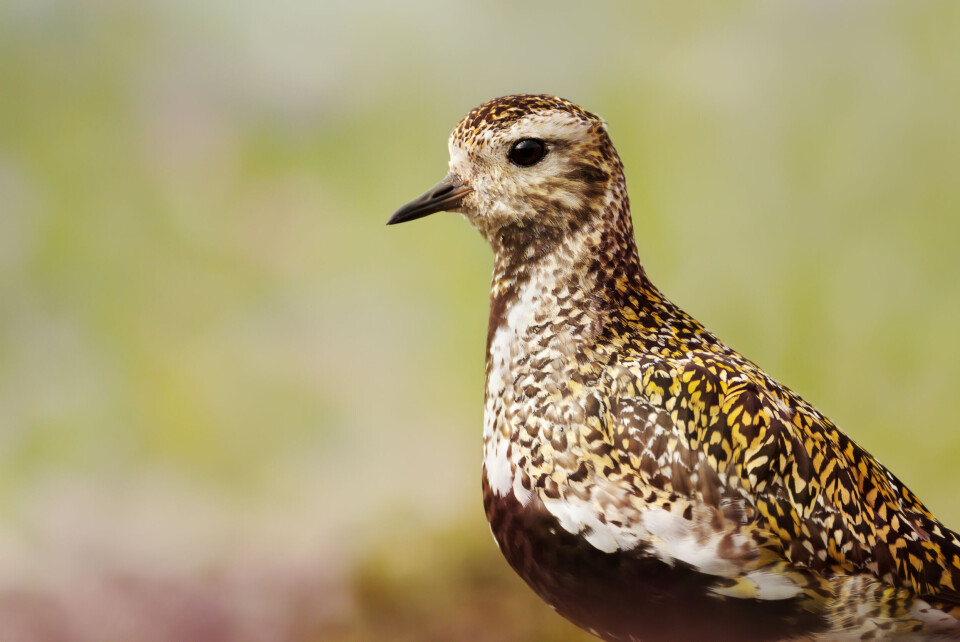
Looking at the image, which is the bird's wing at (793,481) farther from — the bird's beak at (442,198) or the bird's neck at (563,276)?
the bird's beak at (442,198)

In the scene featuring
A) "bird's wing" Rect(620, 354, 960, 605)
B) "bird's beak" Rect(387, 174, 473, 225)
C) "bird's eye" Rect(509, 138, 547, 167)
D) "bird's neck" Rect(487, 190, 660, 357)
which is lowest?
"bird's wing" Rect(620, 354, 960, 605)

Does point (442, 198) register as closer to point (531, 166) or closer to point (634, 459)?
point (531, 166)

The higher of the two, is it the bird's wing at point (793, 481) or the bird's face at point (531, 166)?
the bird's face at point (531, 166)

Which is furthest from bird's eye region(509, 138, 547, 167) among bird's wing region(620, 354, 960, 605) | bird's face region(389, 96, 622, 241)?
bird's wing region(620, 354, 960, 605)

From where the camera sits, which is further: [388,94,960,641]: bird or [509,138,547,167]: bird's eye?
[509,138,547,167]: bird's eye

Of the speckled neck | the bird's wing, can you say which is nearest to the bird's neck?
the speckled neck

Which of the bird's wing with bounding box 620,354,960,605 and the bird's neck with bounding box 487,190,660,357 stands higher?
the bird's neck with bounding box 487,190,660,357

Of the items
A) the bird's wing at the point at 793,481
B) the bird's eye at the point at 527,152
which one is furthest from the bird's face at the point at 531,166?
the bird's wing at the point at 793,481

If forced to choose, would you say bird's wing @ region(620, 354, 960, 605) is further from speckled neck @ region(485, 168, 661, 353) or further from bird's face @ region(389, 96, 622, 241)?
bird's face @ region(389, 96, 622, 241)

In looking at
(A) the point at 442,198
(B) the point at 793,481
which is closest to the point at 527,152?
(A) the point at 442,198
